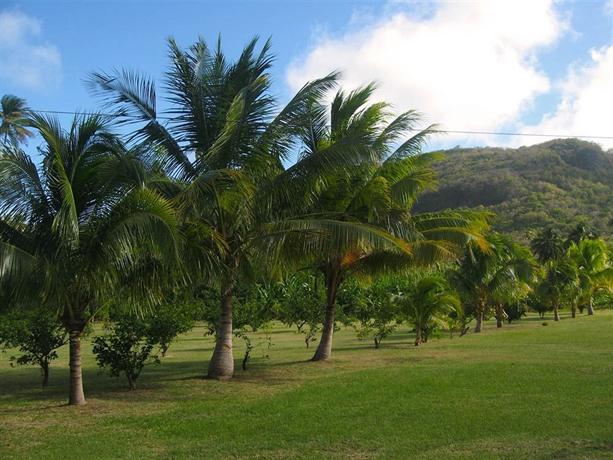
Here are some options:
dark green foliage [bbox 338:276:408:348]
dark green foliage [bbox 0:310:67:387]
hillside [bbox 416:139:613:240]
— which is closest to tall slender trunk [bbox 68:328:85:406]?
dark green foliage [bbox 0:310:67:387]

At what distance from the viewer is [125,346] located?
39.1ft

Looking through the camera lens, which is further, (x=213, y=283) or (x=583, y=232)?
(x=583, y=232)

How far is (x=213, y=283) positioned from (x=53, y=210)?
430 cm

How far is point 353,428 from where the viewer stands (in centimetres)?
801

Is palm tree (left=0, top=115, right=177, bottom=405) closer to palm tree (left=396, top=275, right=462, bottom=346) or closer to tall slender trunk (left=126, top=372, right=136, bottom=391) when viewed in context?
tall slender trunk (left=126, top=372, right=136, bottom=391)

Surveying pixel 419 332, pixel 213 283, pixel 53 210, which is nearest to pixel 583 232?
pixel 419 332

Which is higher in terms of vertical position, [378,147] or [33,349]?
[378,147]

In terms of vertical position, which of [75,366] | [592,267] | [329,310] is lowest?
[75,366]

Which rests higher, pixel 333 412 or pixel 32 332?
pixel 32 332

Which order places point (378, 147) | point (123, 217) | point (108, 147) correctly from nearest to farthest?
point (123, 217) → point (108, 147) → point (378, 147)

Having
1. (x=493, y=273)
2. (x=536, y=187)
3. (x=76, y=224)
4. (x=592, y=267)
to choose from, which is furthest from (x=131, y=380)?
(x=536, y=187)

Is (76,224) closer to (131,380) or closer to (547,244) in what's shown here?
(131,380)

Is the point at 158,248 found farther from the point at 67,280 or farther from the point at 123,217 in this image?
the point at 67,280

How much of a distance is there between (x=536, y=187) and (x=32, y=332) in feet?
366
